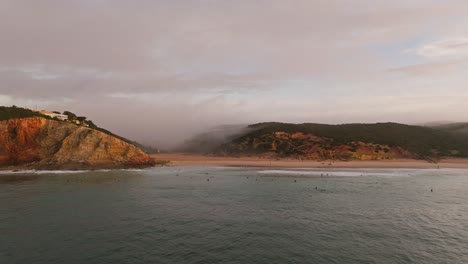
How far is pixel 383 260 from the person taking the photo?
865 inches

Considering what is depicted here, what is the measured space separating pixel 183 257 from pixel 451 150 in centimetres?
16301

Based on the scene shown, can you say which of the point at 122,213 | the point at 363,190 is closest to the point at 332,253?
the point at 122,213

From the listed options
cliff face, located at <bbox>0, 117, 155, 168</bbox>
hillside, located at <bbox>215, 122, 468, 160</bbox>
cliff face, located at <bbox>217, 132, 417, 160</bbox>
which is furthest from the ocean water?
hillside, located at <bbox>215, 122, 468, 160</bbox>

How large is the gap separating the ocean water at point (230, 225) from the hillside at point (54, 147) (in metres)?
39.6

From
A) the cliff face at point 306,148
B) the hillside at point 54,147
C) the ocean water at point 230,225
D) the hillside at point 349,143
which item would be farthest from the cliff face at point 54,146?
the hillside at point 349,143

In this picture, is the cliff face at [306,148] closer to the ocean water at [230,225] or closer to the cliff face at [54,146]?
the cliff face at [54,146]

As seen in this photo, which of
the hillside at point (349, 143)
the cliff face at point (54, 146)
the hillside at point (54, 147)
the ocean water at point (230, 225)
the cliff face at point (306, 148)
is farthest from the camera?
the hillside at point (349, 143)

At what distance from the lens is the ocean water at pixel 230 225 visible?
A: 23.0m

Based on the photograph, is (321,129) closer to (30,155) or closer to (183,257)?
(30,155)

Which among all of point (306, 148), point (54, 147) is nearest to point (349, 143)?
point (306, 148)

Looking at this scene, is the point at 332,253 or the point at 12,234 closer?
the point at 332,253

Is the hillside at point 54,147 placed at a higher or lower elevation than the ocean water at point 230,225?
Answer: higher

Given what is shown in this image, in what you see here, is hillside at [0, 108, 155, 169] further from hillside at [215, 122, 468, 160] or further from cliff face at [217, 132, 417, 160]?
hillside at [215, 122, 468, 160]

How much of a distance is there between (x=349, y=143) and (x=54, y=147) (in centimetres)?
12647
